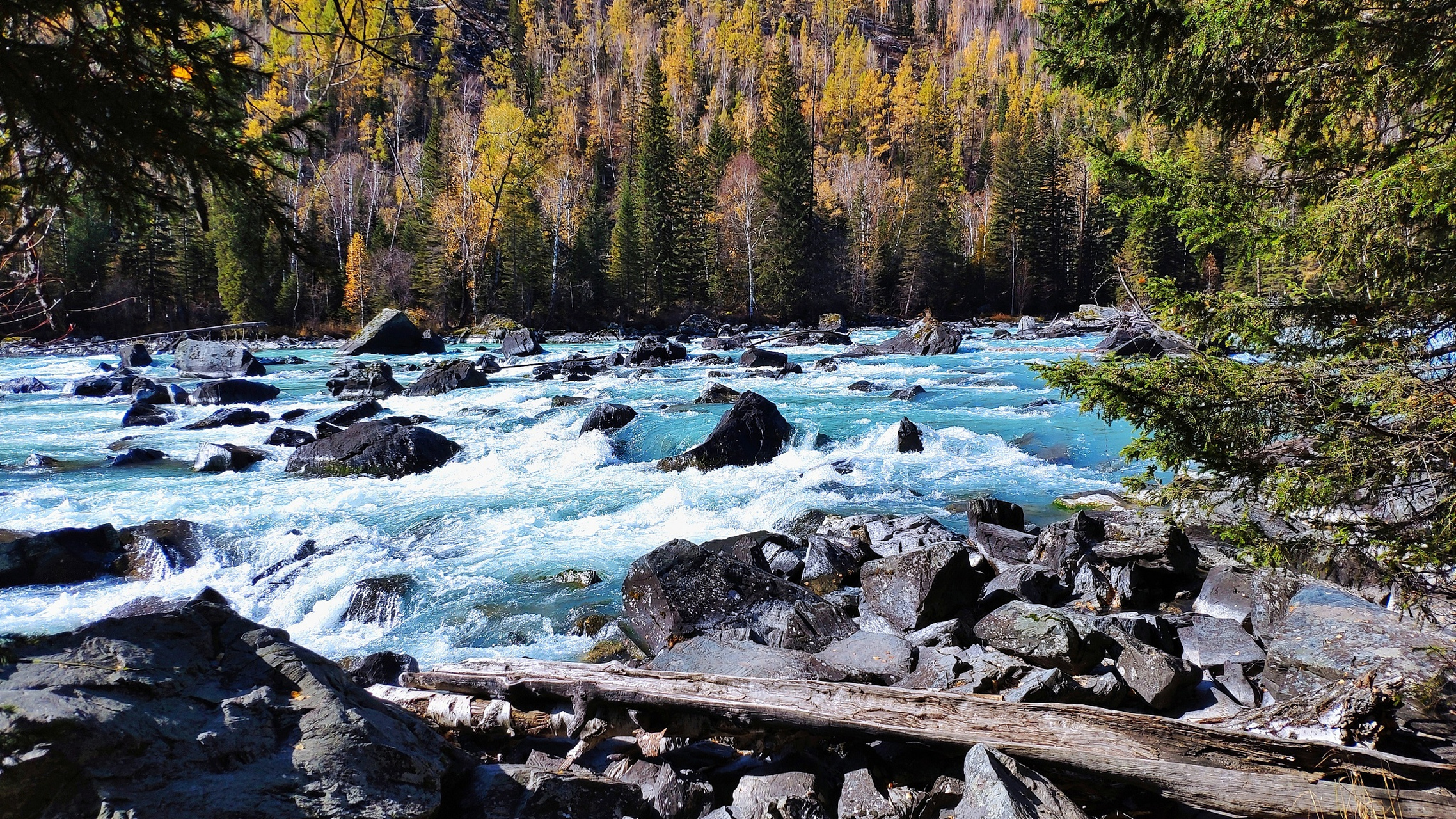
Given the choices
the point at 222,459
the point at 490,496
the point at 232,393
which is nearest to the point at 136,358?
the point at 232,393

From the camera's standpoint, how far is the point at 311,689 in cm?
305

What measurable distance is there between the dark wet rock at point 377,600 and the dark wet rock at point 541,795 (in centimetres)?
437

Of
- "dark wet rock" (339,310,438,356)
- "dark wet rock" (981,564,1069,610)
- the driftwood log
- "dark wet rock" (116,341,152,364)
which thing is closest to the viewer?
the driftwood log

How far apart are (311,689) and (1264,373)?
4.98 m

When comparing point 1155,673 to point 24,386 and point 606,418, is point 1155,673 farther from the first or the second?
point 24,386

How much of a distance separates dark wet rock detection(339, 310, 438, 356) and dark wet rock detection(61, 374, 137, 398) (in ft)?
34.0

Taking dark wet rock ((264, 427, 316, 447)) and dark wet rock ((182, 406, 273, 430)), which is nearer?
dark wet rock ((264, 427, 316, 447))

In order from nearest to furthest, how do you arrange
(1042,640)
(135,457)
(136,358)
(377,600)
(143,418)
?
(1042,640), (377,600), (135,457), (143,418), (136,358)

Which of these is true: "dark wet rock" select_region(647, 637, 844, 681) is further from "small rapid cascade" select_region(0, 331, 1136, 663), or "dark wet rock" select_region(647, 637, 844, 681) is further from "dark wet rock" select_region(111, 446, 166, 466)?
"dark wet rock" select_region(111, 446, 166, 466)

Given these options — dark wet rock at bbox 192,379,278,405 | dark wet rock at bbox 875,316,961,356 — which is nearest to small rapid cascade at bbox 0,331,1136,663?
dark wet rock at bbox 192,379,278,405

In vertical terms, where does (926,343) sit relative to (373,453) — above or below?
above

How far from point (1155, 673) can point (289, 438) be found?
575 inches

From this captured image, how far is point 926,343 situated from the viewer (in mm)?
29609

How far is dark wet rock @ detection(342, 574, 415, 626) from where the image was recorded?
7020 millimetres
